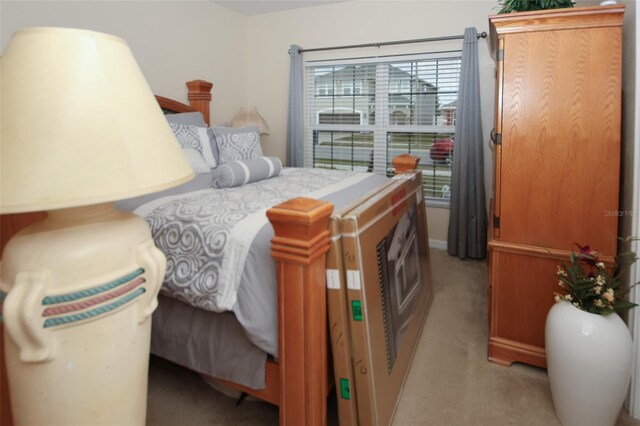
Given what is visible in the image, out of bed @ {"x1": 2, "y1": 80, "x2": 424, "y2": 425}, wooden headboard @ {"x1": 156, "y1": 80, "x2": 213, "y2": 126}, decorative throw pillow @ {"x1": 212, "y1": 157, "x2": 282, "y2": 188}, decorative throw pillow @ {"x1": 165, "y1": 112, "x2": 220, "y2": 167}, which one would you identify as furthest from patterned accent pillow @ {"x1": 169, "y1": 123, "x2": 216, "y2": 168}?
bed @ {"x1": 2, "y1": 80, "x2": 424, "y2": 425}

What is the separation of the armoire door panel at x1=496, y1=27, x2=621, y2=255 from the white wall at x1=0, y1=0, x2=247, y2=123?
104 inches

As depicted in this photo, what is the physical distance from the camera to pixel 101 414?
80cm

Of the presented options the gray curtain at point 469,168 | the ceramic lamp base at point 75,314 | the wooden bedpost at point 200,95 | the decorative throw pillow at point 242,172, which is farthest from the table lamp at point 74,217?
the gray curtain at point 469,168

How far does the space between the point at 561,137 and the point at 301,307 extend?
136 cm

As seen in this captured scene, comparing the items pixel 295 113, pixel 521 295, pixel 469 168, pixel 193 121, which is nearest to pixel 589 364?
pixel 521 295

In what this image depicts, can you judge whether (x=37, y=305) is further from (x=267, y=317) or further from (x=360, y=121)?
(x=360, y=121)

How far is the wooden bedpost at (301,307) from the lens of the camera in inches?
44.3

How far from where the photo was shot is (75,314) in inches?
28.8

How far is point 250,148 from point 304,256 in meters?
1.93

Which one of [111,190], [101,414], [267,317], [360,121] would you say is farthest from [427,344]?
[360,121]

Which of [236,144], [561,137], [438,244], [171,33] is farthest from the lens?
[438,244]

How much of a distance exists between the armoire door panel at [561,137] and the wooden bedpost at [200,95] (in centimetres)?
262

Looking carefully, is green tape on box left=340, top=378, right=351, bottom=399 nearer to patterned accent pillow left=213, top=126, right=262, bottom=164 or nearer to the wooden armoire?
the wooden armoire

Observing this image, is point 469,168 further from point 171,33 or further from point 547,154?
point 171,33
